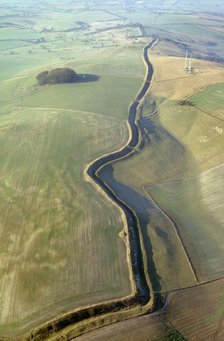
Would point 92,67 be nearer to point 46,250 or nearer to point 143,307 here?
point 46,250

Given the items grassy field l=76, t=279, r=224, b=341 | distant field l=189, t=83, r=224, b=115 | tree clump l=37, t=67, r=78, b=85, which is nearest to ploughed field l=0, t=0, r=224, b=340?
grassy field l=76, t=279, r=224, b=341

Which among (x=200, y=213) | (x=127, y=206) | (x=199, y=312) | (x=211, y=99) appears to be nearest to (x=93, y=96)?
(x=211, y=99)

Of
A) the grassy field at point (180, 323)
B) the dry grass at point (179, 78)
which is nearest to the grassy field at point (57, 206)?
the grassy field at point (180, 323)

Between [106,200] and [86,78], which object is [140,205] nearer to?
[106,200]

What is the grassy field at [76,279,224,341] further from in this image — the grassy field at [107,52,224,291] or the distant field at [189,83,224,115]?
the distant field at [189,83,224,115]

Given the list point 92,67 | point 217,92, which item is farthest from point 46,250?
point 92,67
